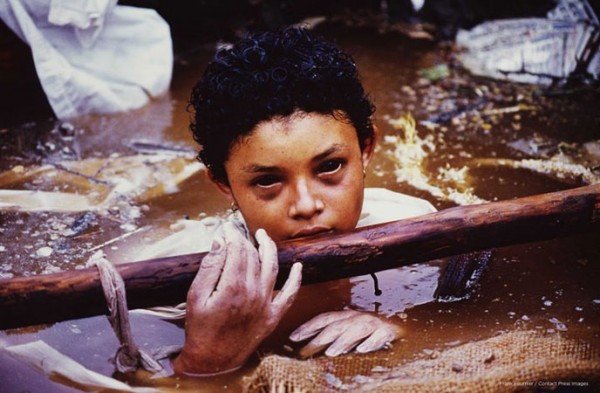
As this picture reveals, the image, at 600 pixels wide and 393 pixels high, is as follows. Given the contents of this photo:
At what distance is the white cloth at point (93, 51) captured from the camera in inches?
194

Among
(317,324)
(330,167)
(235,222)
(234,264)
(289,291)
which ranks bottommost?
(317,324)

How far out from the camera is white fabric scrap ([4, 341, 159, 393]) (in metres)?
2.15

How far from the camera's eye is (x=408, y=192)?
12.8 feet

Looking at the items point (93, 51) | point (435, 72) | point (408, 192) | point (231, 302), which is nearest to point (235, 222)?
point (231, 302)

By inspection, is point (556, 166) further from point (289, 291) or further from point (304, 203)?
point (289, 291)

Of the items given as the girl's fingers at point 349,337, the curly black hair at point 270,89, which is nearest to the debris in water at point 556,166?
the curly black hair at point 270,89

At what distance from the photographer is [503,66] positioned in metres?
6.10

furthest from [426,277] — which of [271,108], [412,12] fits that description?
[412,12]

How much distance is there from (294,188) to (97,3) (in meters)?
3.54

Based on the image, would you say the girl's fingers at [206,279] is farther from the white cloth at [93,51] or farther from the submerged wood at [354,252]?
the white cloth at [93,51]

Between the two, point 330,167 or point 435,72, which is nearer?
point 330,167

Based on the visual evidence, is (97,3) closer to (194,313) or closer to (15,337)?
(15,337)

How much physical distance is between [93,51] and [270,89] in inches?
140

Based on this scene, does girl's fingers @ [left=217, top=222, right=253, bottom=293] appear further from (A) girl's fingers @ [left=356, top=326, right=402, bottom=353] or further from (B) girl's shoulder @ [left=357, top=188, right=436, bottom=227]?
(B) girl's shoulder @ [left=357, top=188, right=436, bottom=227]
